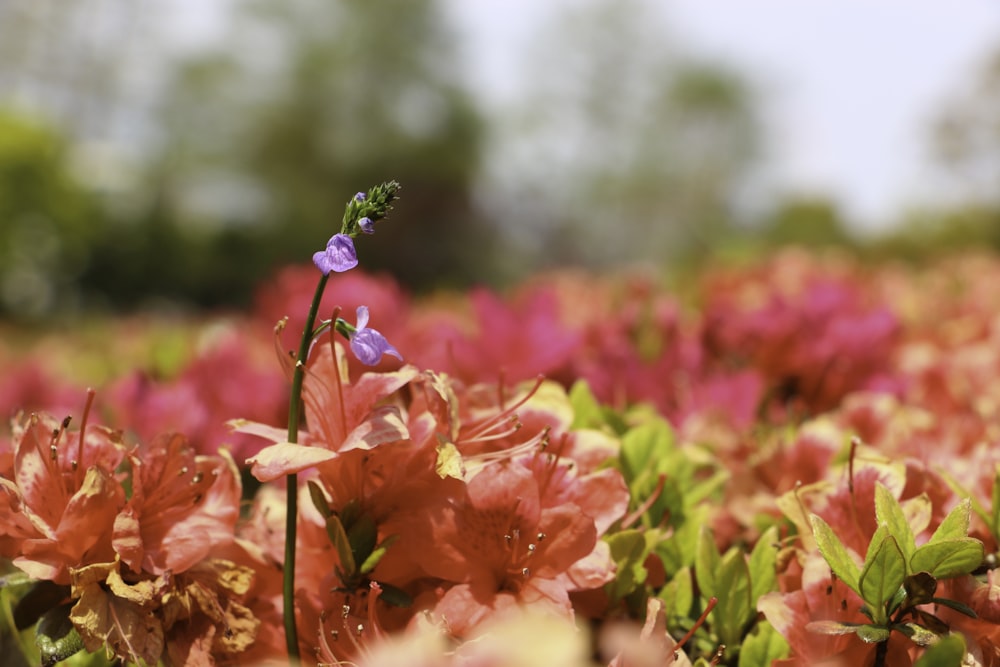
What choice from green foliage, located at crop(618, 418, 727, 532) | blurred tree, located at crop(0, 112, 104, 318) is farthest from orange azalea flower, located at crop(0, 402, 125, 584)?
blurred tree, located at crop(0, 112, 104, 318)

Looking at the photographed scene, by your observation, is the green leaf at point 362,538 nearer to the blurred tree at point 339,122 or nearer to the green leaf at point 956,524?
the green leaf at point 956,524

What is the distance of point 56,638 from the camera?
30.7 inches

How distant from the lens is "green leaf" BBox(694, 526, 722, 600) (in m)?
0.92

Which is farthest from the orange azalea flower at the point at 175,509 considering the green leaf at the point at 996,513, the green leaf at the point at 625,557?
the green leaf at the point at 996,513

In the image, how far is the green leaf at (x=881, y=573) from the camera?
0.73 meters

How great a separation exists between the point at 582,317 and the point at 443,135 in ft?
90.7

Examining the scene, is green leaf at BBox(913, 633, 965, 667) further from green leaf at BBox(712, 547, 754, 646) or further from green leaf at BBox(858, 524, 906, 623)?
green leaf at BBox(712, 547, 754, 646)

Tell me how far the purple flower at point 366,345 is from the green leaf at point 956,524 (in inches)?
18.6

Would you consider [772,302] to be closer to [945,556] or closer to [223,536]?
[945,556]

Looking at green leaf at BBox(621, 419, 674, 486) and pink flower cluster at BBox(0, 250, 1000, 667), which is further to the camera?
green leaf at BBox(621, 419, 674, 486)

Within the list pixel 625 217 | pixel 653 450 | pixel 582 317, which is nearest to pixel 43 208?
pixel 582 317

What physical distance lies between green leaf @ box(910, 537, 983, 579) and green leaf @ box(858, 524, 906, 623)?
0.02 metres

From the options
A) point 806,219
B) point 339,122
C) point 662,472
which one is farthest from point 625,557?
point 339,122

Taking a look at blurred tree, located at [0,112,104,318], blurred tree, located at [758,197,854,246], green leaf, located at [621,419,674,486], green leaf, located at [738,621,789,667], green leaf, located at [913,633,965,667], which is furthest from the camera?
blurred tree, located at [0,112,104,318]
